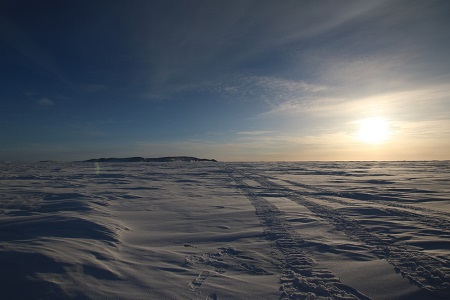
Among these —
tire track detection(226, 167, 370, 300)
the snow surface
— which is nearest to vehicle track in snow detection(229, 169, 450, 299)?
the snow surface

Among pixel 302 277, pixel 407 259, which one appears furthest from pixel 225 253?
pixel 407 259

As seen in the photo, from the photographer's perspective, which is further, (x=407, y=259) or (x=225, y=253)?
(x=225, y=253)

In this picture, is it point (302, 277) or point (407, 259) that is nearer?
point (302, 277)

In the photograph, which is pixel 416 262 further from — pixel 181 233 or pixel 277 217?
pixel 181 233

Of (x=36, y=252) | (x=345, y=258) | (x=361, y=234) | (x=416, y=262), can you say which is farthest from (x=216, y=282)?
(x=361, y=234)

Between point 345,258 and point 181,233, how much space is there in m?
3.29

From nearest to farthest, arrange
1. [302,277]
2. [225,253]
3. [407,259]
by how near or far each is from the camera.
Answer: [302,277] → [407,259] → [225,253]

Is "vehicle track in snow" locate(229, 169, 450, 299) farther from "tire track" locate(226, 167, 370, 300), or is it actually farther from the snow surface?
"tire track" locate(226, 167, 370, 300)

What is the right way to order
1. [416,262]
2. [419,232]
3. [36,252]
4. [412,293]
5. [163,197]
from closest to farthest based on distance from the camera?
[412,293] < [36,252] < [416,262] < [419,232] < [163,197]

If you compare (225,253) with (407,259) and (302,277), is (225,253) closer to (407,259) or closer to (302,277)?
(302,277)

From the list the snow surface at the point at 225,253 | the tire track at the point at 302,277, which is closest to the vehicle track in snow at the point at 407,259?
the snow surface at the point at 225,253

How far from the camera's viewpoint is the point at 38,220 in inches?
217

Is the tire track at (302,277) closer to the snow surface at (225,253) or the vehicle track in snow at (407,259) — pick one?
the snow surface at (225,253)

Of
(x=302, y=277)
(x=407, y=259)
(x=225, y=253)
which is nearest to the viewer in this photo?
(x=302, y=277)
